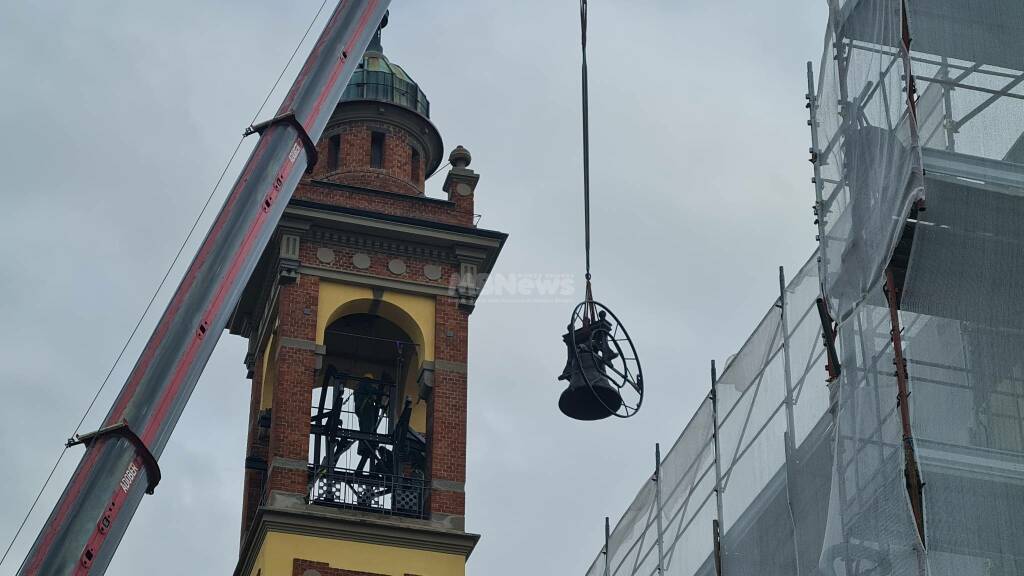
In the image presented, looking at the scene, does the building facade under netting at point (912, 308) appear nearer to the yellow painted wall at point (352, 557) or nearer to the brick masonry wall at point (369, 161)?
the yellow painted wall at point (352, 557)

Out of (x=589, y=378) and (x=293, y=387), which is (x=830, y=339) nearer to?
(x=589, y=378)

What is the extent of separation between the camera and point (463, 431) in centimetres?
3422

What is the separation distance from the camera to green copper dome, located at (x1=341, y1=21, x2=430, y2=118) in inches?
1492

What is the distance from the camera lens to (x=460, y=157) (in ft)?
123

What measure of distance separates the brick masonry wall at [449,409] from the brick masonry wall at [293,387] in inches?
84.3

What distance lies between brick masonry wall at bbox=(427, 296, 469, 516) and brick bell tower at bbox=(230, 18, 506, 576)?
0.08 feet

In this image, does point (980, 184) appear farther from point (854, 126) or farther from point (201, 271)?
point (201, 271)

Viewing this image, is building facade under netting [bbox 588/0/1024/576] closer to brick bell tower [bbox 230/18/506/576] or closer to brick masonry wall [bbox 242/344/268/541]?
brick bell tower [bbox 230/18/506/576]

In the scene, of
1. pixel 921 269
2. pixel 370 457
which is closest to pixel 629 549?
pixel 370 457

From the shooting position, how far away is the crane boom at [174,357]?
17938 millimetres

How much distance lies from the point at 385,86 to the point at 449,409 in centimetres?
712

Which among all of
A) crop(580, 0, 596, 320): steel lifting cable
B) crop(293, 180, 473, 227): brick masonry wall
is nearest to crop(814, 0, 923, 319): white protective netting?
crop(580, 0, 596, 320): steel lifting cable

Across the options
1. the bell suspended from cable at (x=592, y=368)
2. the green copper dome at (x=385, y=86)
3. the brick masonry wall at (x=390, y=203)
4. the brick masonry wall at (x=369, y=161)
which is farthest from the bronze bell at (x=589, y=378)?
the green copper dome at (x=385, y=86)

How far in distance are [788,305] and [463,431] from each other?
1335cm
